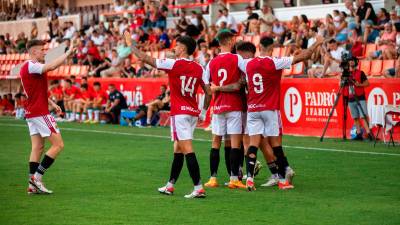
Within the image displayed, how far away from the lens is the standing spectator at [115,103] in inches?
1241

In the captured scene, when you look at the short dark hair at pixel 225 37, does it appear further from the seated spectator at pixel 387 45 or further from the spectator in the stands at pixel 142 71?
the spectator in the stands at pixel 142 71

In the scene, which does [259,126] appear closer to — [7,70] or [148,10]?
[148,10]

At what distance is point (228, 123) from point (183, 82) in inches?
57.5

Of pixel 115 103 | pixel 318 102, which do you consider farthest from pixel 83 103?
pixel 318 102

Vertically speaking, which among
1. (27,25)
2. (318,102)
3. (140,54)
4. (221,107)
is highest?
(27,25)

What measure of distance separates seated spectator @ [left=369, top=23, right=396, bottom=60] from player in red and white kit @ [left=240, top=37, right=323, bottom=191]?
40.2 ft

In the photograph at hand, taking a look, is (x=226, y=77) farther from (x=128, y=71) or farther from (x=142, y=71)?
(x=128, y=71)

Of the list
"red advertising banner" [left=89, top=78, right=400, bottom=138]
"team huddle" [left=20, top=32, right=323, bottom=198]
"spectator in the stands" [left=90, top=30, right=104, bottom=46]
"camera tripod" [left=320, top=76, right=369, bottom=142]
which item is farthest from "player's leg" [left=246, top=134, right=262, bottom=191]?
"spectator in the stands" [left=90, top=30, right=104, bottom=46]

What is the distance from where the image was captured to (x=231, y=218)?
35.4 feet

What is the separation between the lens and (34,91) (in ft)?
43.0

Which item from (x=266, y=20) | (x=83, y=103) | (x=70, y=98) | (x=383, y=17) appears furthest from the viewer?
(x=70, y=98)

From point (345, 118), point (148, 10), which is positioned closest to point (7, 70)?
point (148, 10)

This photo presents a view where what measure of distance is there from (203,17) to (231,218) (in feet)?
85.0

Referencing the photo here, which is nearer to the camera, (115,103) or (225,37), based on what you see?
(225,37)
